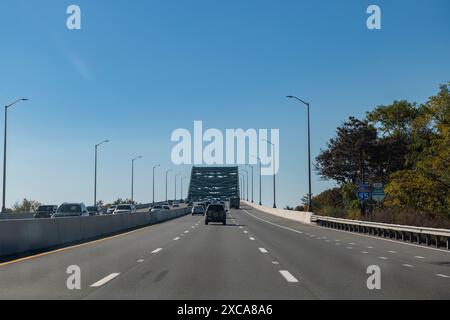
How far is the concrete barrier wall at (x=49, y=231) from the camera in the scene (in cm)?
1911

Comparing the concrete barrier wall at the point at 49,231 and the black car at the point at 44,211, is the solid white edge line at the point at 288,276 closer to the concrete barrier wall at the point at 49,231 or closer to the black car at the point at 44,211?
the concrete barrier wall at the point at 49,231

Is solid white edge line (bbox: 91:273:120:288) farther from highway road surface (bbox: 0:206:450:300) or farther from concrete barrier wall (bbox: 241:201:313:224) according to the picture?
concrete barrier wall (bbox: 241:201:313:224)

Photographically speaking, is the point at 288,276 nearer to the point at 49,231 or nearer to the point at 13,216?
the point at 49,231

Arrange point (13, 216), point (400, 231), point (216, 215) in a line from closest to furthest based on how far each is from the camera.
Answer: point (400, 231), point (216, 215), point (13, 216)

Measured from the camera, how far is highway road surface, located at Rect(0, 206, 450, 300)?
10.4 m

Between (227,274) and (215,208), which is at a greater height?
(215,208)

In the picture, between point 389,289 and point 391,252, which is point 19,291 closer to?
point 389,289

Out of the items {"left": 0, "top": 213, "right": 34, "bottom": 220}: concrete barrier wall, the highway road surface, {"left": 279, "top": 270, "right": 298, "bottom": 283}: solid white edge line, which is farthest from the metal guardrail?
{"left": 0, "top": 213, "right": 34, "bottom": 220}: concrete barrier wall

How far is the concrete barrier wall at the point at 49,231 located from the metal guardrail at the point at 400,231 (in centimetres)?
1460

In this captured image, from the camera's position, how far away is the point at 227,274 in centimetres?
1317

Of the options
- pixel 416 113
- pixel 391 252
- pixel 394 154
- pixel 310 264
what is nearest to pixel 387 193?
pixel 394 154

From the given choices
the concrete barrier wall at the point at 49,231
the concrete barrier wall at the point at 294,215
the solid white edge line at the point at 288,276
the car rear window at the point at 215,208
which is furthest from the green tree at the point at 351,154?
the solid white edge line at the point at 288,276

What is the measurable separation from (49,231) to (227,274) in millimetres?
12047

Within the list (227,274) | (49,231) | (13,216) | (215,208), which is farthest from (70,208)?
(227,274)
